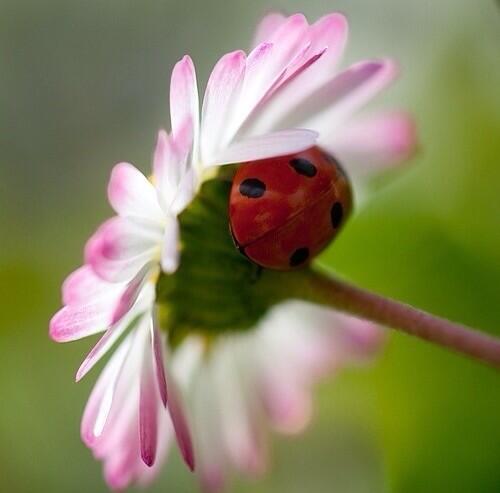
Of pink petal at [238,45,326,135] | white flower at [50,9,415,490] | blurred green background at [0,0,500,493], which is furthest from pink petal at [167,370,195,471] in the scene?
blurred green background at [0,0,500,493]

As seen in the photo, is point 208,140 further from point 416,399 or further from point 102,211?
point 102,211

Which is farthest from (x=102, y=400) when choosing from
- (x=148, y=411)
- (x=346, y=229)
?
(x=346, y=229)

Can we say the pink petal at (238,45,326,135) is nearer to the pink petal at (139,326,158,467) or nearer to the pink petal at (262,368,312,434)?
the pink petal at (139,326,158,467)

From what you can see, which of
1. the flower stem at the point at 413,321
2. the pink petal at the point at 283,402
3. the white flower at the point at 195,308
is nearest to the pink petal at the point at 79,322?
the white flower at the point at 195,308

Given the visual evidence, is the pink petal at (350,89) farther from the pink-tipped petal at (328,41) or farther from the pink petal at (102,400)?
the pink petal at (102,400)

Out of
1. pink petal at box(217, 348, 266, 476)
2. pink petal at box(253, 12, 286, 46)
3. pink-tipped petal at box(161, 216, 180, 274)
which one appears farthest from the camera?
pink petal at box(217, 348, 266, 476)
